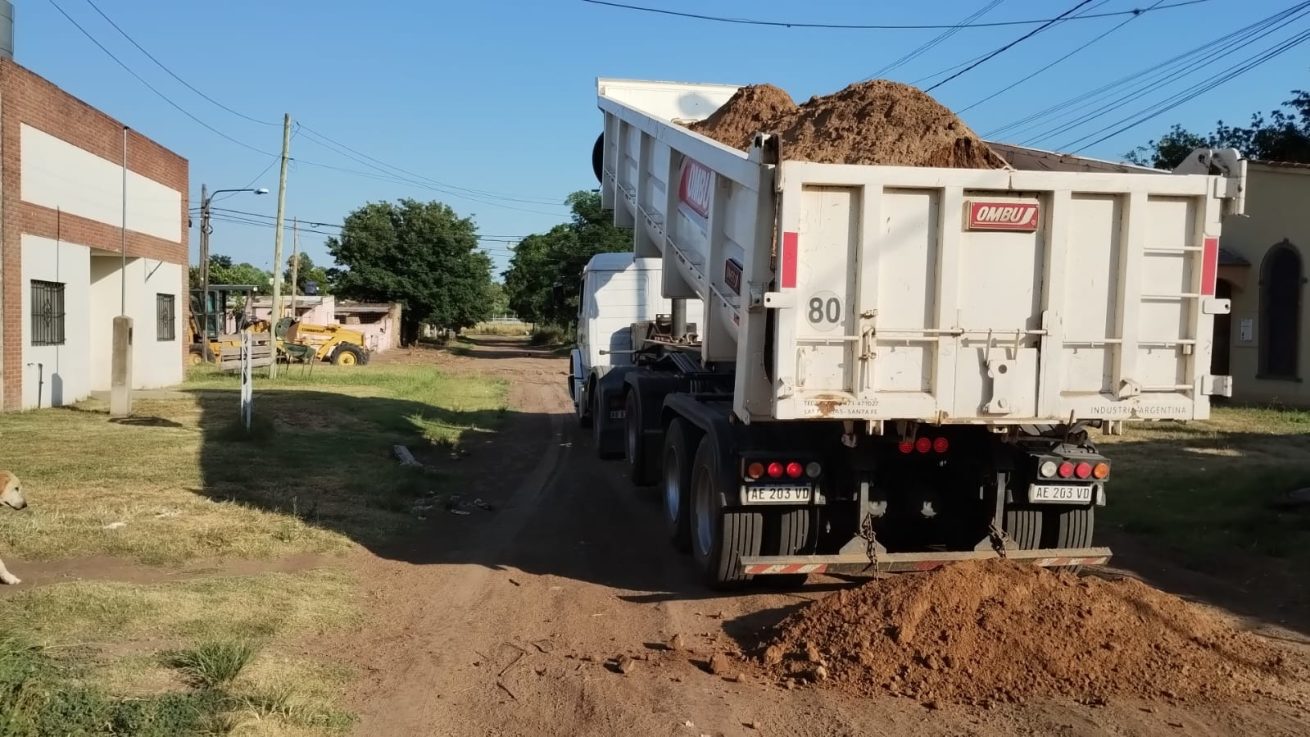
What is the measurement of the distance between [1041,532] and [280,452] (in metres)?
9.88

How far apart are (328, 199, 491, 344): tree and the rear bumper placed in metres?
49.5

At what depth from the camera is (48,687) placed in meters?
4.48

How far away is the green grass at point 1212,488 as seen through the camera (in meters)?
8.63

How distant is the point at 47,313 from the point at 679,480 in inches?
576

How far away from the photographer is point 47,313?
17.8 metres

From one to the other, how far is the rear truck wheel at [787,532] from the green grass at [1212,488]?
366 cm

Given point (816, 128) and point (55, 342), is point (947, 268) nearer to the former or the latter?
point (816, 128)

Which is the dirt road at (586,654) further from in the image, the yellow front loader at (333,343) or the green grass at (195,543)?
the yellow front loader at (333,343)

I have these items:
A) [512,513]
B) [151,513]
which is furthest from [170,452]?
[512,513]

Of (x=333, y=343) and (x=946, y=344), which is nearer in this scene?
(x=946, y=344)

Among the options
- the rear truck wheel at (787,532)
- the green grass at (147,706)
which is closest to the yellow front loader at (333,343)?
the rear truck wheel at (787,532)

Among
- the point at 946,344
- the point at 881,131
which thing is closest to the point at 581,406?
the point at 881,131

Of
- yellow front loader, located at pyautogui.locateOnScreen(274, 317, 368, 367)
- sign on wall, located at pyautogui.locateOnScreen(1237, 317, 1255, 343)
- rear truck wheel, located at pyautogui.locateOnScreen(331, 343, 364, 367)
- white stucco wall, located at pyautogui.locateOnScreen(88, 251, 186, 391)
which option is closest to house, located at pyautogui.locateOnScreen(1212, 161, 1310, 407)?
sign on wall, located at pyautogui.locateOnScreen(1237, 317, 1255, 343)

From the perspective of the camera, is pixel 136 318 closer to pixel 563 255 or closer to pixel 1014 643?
pixel 1014 643
